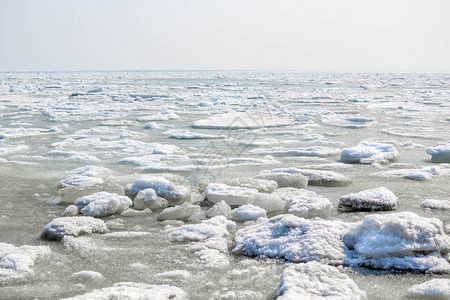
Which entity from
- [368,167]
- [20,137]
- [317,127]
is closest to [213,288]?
[368,167]

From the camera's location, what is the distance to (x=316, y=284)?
1627mm

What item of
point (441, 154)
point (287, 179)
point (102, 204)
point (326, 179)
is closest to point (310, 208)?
point (287, 179)

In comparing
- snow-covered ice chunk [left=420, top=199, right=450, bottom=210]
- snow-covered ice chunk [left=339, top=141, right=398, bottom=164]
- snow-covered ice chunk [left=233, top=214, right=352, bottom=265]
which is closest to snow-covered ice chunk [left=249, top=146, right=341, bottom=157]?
snow-covered ice chunk [left=339, top=141, right=398, bottom=164]

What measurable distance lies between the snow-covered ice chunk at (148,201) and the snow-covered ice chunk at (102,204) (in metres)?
0.07

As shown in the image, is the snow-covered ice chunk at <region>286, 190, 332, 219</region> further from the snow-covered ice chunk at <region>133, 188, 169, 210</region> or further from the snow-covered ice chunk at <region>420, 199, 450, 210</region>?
the snow-covered ice chunk at <region>133, 188, 169, 210</region>

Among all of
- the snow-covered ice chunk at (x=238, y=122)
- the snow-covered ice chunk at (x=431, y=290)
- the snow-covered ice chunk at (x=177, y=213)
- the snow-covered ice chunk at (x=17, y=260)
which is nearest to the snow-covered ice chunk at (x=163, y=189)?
the snow-covered ice chunk at (x=177, y=213)

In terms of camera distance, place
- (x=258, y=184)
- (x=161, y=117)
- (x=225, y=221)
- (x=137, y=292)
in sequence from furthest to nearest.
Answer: (x=161, y=117)
(x=258, y=184)
(x=225, y=221)
(x=137, y=292)

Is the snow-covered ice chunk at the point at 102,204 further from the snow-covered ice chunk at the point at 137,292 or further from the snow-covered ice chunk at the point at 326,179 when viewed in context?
the snow-covered ice chunk at the point at 326,179

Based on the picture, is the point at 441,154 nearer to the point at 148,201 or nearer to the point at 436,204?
the point at 436,204

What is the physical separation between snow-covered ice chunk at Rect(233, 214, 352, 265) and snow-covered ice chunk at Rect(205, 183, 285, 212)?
0.52 meters

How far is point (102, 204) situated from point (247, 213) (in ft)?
3.03

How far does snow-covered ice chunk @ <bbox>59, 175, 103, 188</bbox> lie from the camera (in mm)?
3388

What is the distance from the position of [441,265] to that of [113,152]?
13.0 ft

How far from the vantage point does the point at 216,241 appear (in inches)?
87.2
